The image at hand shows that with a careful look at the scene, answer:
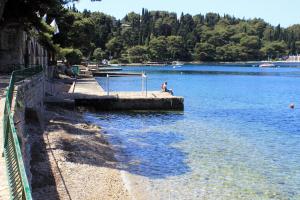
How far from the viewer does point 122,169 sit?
17844 mm

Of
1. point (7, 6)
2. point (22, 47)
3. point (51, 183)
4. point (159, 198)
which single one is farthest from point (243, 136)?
point (22, 47)

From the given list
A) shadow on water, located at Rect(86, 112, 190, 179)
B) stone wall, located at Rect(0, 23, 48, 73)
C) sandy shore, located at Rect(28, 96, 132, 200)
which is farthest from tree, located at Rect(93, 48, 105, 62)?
sandy shore, located at Rect(28, 96, 132, 200)

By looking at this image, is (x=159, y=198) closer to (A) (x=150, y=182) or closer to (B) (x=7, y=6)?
(A) (x=150, y=182)

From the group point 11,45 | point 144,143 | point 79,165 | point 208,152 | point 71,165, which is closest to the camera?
point 71,165

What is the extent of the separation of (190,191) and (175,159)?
187 inches

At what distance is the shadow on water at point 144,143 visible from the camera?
18.4 m

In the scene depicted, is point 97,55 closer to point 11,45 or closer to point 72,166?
point 11,45

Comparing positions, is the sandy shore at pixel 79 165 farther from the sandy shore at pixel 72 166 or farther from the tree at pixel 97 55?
the tree at pixel 97 55

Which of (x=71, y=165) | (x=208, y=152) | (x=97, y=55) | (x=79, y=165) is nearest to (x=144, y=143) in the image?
(x=208, y=152)

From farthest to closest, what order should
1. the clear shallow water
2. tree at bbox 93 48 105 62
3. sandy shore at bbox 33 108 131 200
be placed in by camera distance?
tree at bbox 93 48 105 62
the clear shallow water
sandy shore at bbox 33 108 131 200

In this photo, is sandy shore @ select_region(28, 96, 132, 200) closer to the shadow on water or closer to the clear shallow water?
the shadow on water

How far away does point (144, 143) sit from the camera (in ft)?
78.5

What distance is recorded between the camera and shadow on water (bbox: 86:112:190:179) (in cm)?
1841

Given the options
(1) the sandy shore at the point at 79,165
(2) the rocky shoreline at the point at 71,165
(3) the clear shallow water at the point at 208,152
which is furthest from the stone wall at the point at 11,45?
(2) the rocky shoreline at the point at 71,165
